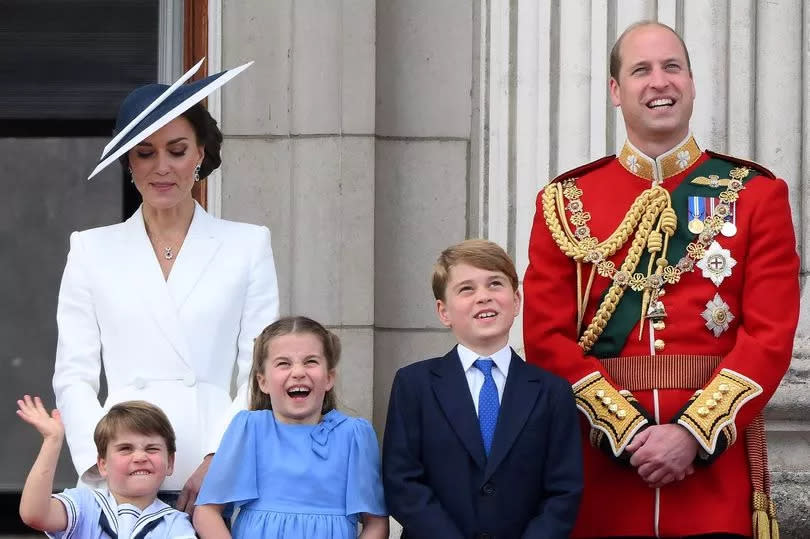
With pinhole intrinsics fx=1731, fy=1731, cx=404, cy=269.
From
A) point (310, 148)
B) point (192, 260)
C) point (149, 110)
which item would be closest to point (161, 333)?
point (192, 260)

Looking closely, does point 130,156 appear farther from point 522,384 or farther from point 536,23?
point 536,23

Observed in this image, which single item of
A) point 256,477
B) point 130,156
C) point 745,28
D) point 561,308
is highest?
point 745,28

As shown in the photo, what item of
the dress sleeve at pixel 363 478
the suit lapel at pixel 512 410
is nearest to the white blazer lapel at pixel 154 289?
the dress sleeve at pixel 363 478

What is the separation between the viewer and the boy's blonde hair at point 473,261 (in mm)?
4242

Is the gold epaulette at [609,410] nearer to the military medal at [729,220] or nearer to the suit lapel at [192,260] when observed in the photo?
the military medal at [729,220]

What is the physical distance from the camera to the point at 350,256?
6.30 m

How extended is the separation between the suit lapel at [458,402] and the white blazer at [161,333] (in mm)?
503

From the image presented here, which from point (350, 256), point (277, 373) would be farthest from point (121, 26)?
point (277, 373)

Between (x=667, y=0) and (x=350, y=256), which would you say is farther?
(x=350, y=256)

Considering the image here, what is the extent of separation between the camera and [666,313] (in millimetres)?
4199

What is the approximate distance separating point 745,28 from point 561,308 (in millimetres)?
1935

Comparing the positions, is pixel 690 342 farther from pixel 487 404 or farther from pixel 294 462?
pixel 294 462

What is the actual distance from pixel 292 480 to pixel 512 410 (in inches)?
21.9

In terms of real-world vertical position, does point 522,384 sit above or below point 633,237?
below
